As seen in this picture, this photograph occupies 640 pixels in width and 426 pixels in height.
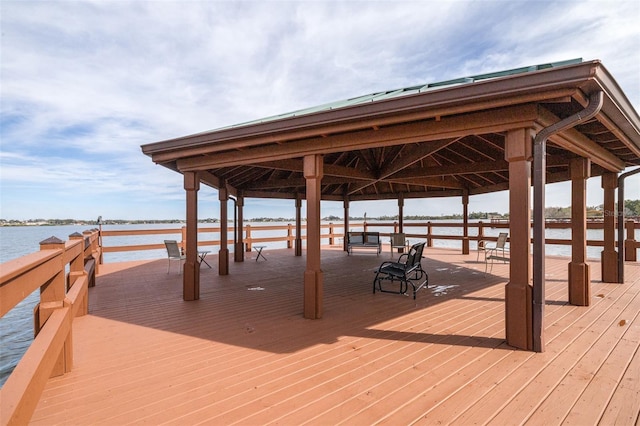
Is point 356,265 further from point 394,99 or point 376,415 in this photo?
point 376,415

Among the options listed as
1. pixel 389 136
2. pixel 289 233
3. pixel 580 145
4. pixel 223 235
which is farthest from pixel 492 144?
pixel 289 233

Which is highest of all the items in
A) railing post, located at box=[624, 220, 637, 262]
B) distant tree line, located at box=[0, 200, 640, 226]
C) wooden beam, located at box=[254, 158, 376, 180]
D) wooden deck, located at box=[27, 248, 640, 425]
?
wooden beam, located at box=[254, 158, 376, 180]

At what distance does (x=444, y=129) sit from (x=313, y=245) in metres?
2.30

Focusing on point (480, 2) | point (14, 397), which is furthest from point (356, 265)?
point (14, 397)

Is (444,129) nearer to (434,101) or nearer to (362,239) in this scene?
(434,101)

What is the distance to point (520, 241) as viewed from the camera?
10.1 feet

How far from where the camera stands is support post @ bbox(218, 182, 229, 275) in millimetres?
7452

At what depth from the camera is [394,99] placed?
324 centimetres

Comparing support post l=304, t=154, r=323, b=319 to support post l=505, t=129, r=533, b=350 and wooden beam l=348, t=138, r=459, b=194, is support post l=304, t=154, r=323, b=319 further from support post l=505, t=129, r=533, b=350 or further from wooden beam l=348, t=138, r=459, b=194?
support post l=505, t=129, r=533, b=350

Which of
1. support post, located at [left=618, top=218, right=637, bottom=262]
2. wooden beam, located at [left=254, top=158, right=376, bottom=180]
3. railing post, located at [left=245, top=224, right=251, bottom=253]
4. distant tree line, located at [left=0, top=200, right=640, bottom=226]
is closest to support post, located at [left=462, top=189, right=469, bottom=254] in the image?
distant tree line, located at [left=0, top=200, right=640, bottom=226]

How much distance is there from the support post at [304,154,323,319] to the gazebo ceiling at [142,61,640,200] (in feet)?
0.82

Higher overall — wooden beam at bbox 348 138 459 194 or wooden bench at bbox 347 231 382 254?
wooden beam at bbox 348 138 459 194

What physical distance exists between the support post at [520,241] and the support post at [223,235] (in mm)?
6181

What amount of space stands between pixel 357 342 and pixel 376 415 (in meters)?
1.30
